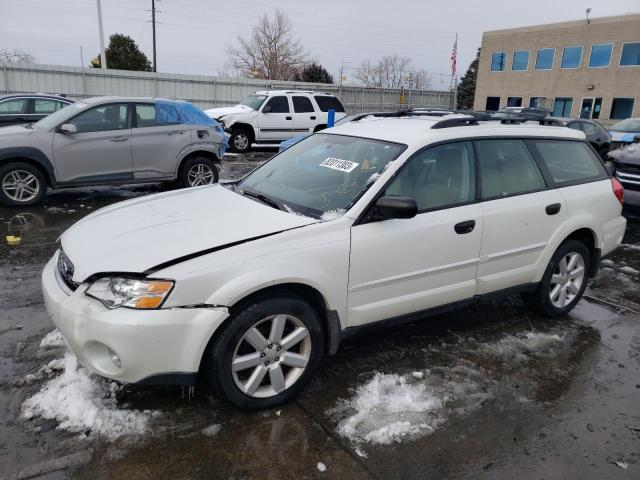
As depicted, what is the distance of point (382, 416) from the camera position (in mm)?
3004

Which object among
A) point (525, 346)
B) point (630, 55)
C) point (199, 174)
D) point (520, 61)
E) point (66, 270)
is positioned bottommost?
point (525, 346)

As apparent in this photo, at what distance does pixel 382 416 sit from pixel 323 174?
1733mm

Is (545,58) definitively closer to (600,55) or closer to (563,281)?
(600,55)

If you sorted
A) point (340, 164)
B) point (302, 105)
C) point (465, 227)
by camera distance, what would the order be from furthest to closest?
point (302, 105) < point (340, 164) < point (465, 227)

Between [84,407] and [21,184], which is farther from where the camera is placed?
[21,184]

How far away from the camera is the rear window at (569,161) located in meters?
4.28

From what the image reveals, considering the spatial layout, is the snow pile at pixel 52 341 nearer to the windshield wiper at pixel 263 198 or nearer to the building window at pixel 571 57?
the windshield wiper at pixel 263 198

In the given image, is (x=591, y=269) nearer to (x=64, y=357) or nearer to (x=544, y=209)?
(x=544, y=209)

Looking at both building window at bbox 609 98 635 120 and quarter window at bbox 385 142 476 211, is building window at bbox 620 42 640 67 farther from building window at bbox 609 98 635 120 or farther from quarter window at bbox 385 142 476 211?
quarter window at bbox 385 142 476 211

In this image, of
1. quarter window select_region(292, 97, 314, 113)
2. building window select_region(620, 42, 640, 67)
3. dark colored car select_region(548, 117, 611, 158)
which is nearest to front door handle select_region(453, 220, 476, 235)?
quarter window select_region(292, 97, 314, 113)

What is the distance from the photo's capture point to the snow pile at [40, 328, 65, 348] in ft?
11.9

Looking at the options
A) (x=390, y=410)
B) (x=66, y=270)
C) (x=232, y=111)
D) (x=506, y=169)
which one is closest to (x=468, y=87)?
(x=232, y=111)

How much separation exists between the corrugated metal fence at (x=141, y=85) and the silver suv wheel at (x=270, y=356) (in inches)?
843

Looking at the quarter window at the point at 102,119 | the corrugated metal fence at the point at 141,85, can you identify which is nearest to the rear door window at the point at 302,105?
the quarter window at the point at 102,119
